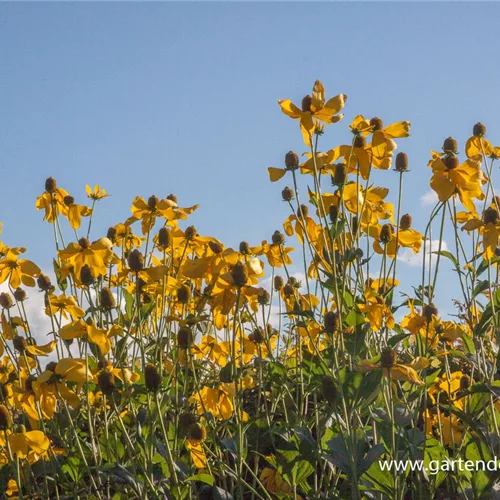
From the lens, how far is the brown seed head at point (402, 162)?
2.71 m

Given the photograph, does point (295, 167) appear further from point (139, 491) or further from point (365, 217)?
point (139, 491)

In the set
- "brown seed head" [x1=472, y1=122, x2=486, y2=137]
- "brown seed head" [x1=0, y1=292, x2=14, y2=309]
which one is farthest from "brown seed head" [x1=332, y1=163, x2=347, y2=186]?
"brown seed head" [x1=0, y1=292, x2=14, y2=309]

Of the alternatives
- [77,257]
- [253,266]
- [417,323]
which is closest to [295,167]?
[253,266]

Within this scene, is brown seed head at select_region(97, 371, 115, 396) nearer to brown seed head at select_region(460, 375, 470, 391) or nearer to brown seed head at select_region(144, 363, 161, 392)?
brown seed head at select_region(144, 363, 161, 392)

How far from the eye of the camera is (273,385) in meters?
3.33

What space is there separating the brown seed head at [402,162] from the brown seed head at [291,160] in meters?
0.46

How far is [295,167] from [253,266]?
0.37 m

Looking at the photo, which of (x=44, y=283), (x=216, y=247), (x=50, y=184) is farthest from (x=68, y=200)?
(x=216, y=247)

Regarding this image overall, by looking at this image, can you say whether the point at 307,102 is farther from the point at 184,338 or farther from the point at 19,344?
the point at 19,344

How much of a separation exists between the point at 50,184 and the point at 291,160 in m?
1.26

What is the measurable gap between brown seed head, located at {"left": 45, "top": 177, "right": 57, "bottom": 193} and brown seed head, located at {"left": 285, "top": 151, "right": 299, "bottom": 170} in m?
1.22

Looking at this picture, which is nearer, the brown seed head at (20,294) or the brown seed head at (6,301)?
the brown seed head at (6,301)

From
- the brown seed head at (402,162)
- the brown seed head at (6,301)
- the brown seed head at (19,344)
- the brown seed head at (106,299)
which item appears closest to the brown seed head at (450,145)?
the brown seed head at (402,162)

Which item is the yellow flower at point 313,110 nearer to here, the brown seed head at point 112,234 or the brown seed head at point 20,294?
the brown seed head at point 112,234
